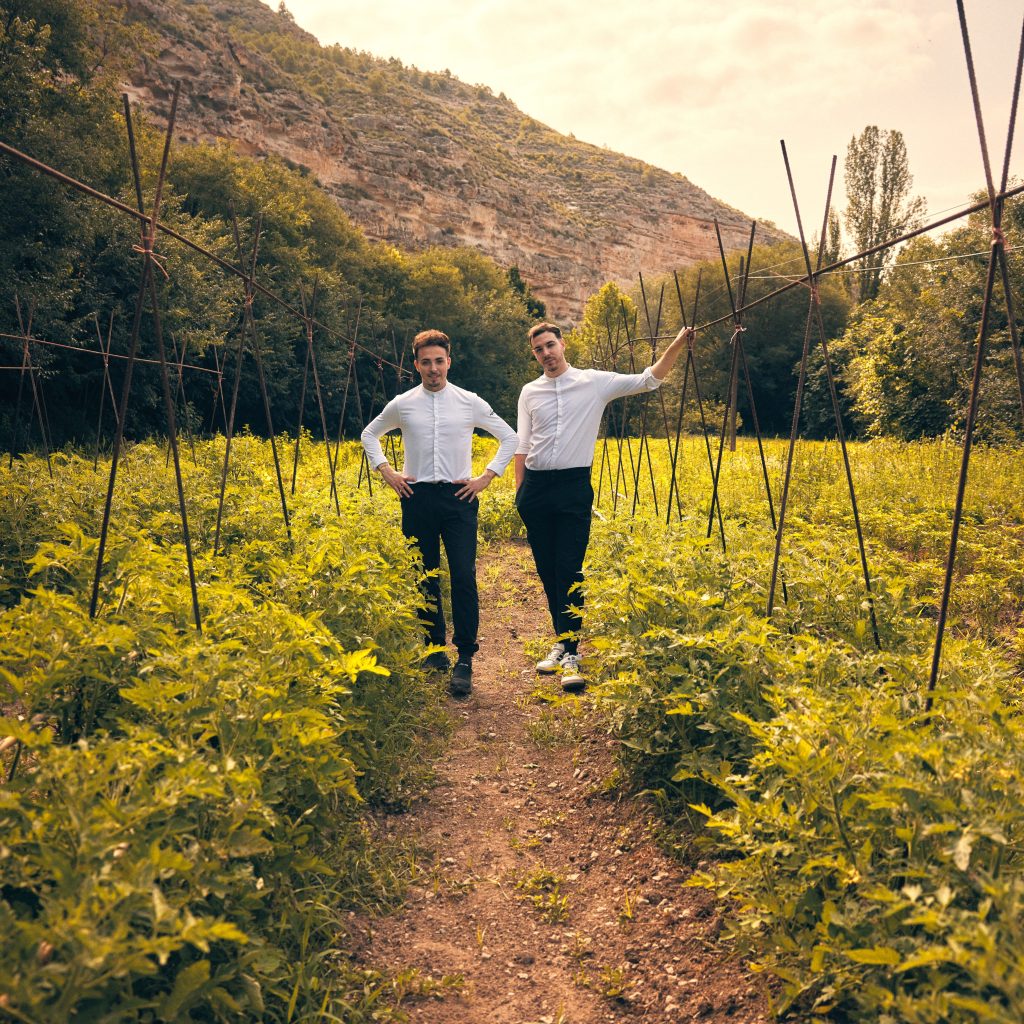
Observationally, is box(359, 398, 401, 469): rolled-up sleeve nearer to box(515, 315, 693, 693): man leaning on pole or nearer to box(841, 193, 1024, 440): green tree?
box(515, 315, 693, 693): man leaning on pole

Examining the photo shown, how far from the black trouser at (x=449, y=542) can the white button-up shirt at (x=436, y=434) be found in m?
0.12

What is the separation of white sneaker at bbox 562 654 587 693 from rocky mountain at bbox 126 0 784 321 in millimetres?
41006

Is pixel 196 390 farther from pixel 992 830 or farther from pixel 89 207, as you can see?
pixel 992 830

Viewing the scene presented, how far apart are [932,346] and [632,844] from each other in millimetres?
22140

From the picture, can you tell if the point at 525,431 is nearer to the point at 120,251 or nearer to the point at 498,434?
the point at 498,434

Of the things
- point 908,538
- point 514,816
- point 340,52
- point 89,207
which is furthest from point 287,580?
point 340,52

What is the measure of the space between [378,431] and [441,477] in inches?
26.6

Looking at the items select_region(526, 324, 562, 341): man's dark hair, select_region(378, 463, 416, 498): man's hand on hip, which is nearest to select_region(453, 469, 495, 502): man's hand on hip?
select_region(378, 463, 416, 498): man's hand on hip

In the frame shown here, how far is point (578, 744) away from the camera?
14.1ft

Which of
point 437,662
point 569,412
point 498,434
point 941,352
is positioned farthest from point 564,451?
point 941,352

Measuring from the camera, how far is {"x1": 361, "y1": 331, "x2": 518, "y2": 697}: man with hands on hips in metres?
4.96

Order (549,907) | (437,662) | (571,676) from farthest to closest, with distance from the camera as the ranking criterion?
(437,662), (571,676), (549,907)

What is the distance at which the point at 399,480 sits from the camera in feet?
16.2

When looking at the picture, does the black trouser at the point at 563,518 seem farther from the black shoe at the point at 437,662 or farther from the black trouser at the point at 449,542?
the black shoe at the point at 437,662
